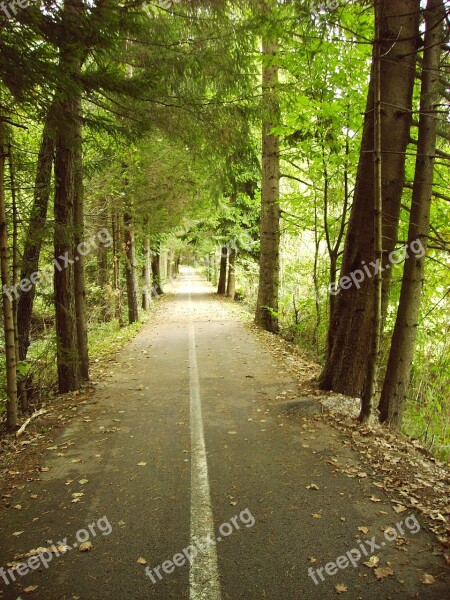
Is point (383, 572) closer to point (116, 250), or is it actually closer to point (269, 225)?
point (269, 225)

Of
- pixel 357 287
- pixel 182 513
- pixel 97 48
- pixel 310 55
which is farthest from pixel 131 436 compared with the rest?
pixel 310 55

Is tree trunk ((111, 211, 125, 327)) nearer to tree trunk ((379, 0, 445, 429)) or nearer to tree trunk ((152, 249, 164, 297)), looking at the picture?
tree trunk ((152, 249, 164, 297))

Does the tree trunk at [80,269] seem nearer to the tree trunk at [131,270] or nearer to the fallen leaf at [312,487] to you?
the fallen leaf at [312,487]

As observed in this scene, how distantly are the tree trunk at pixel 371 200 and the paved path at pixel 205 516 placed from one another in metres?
1.57

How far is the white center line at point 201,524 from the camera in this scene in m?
3.34

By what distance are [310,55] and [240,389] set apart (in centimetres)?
714

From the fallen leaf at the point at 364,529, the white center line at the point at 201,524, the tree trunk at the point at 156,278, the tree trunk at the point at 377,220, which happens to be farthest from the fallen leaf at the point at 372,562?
the tree trunk at the point at 156,278

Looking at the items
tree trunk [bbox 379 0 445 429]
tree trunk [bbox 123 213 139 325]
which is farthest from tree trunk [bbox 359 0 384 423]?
tree trunk [bbox 123 213 139 325]

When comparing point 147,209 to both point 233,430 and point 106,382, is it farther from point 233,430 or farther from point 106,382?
point 233,430

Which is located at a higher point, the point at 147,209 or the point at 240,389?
the point at 147,209

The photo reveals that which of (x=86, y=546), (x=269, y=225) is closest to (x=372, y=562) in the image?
(x=86, y=546)

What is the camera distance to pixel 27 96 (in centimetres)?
484

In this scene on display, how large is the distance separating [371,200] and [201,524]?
219 inches

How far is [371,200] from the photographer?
696cm
